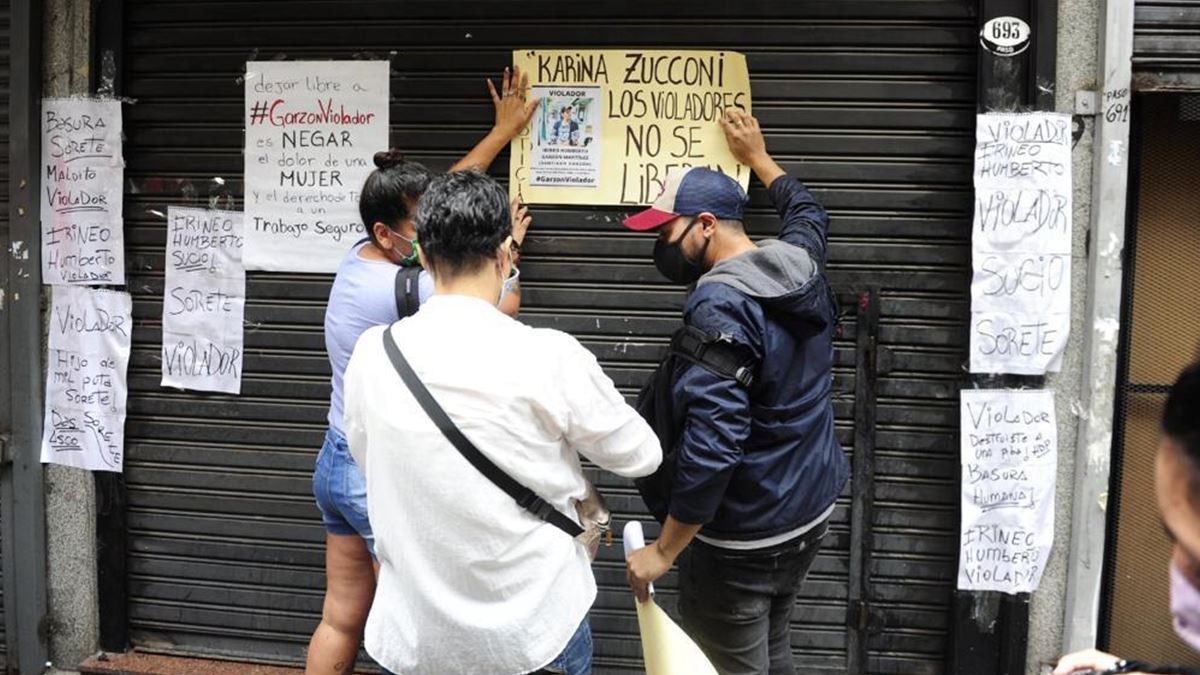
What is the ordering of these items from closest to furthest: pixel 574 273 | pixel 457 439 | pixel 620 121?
pixel 457 439
pixel 620 121
pixel 574 273

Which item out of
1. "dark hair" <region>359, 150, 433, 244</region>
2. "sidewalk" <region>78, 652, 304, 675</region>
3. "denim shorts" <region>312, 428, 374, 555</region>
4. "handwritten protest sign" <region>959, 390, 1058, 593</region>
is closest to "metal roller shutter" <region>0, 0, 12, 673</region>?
"sidewalk" <region>78, 652, 304, 675</region>

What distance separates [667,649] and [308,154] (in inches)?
100

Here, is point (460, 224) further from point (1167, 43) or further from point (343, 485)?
point (1167, 43)

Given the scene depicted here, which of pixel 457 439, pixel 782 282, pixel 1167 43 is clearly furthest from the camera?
pixel 1167 43

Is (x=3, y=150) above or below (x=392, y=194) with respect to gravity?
above

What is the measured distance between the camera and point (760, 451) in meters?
2.94

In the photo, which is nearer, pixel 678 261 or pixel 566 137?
pixel 678 261

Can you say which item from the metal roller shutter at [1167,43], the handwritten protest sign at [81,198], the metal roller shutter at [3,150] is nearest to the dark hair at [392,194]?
the handwritten protest sign at [81,198]

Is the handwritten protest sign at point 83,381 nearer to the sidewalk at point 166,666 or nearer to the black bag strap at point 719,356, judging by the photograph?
the sidewalk at point 166,666

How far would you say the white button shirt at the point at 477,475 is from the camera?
223 cm

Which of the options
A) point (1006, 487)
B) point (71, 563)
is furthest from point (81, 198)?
point (1006, 487)

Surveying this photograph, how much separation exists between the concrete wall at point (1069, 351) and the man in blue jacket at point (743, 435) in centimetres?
109

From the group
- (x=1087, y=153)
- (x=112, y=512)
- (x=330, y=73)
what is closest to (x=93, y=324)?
(x=112, y=512)

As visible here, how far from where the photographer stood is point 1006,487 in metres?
3.72
